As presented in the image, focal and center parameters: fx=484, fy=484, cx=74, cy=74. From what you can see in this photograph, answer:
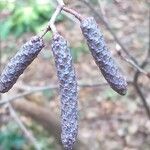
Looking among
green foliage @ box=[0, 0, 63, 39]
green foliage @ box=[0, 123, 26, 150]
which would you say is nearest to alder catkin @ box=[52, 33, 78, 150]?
green foliage @ box=[0, 0, 63, 39]

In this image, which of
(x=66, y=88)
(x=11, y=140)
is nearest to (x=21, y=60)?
(x=66, y=88)

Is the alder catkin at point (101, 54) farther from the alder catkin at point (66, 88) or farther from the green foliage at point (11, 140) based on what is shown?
the green foliage at point (11, 140)

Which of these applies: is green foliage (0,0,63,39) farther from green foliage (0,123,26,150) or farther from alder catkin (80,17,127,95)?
alder catkin (80,17,127,95)

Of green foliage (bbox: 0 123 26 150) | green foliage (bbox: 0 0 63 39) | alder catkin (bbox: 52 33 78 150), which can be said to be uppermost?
alder catkin (bbox: 52 33 78 150)

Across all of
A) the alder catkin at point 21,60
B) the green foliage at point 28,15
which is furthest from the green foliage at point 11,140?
the alder catkin at point 21,60

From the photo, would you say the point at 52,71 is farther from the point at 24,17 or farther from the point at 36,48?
the point at 36,48

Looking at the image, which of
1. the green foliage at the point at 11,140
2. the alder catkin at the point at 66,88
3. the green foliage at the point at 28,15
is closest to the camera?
the alder catkin at the point at 66,88
